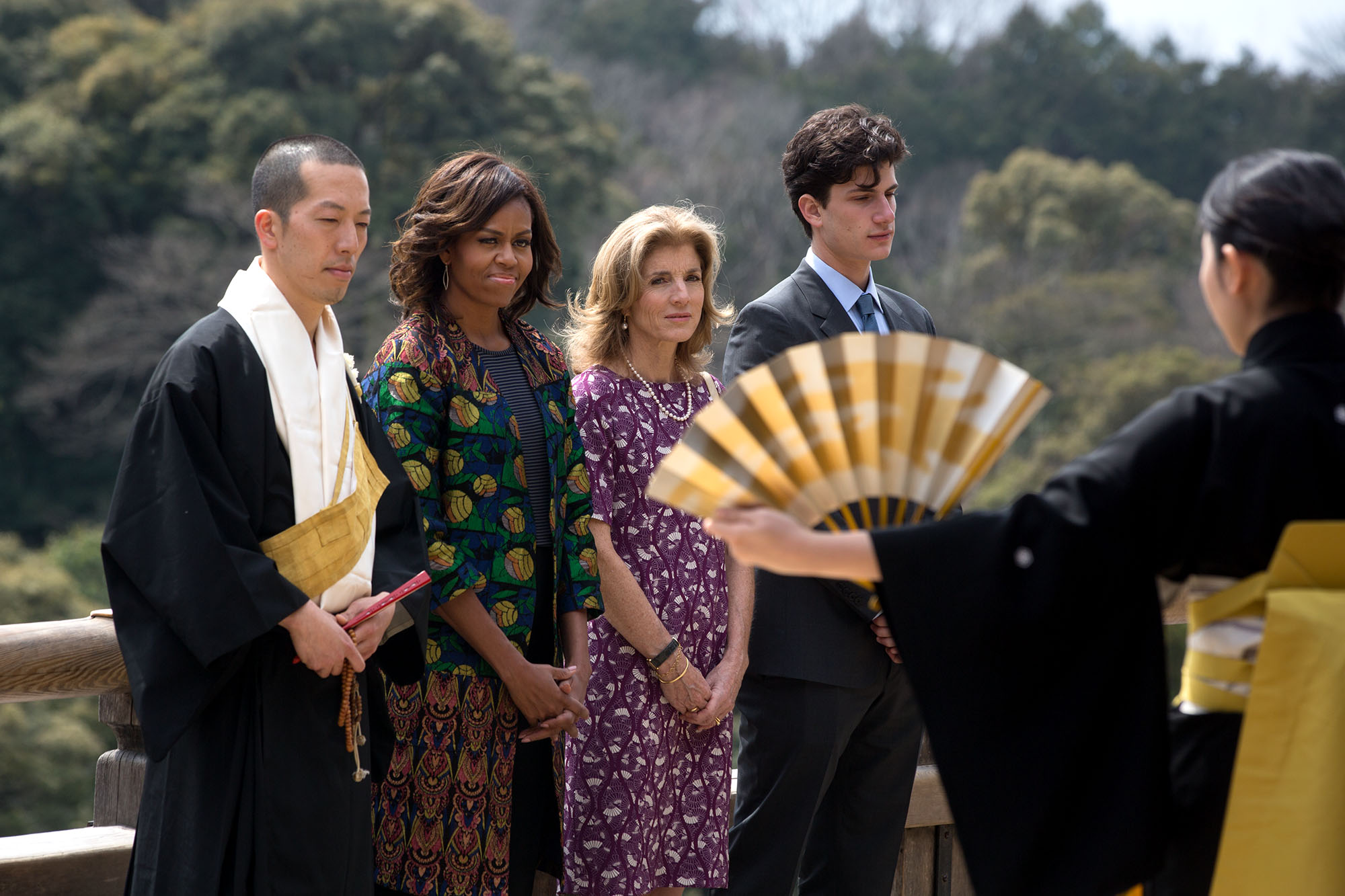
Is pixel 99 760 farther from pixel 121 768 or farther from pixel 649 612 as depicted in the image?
pixel 649 612

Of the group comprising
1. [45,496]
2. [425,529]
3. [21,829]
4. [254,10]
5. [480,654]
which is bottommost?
[21,829]

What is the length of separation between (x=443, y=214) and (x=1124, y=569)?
1.61 metres

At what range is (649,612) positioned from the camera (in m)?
2.92

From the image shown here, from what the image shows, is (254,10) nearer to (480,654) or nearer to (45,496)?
(45,496)

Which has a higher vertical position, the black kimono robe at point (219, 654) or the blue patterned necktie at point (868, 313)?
the blue patterned necktie at point (868, 313)

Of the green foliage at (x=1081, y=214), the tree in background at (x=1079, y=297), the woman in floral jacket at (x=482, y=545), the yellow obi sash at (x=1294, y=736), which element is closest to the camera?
the yellow obi sash at (x=1294, y=736)

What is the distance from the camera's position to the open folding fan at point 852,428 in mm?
1934

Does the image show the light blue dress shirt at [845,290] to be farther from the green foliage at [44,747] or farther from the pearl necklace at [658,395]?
the green foliage at [44,747]

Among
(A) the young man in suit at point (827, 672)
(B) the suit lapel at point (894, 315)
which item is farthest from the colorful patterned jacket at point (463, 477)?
(B) the suit lapel at point (894, 315)

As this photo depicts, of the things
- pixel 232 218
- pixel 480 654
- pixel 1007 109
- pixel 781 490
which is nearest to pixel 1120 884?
pixel 781 490

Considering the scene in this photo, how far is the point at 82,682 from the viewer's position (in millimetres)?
2654

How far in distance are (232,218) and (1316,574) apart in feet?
59.3

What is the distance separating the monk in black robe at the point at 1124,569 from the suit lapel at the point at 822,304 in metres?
1.17

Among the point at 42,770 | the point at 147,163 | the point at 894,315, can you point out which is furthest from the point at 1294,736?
the point at 147,163
